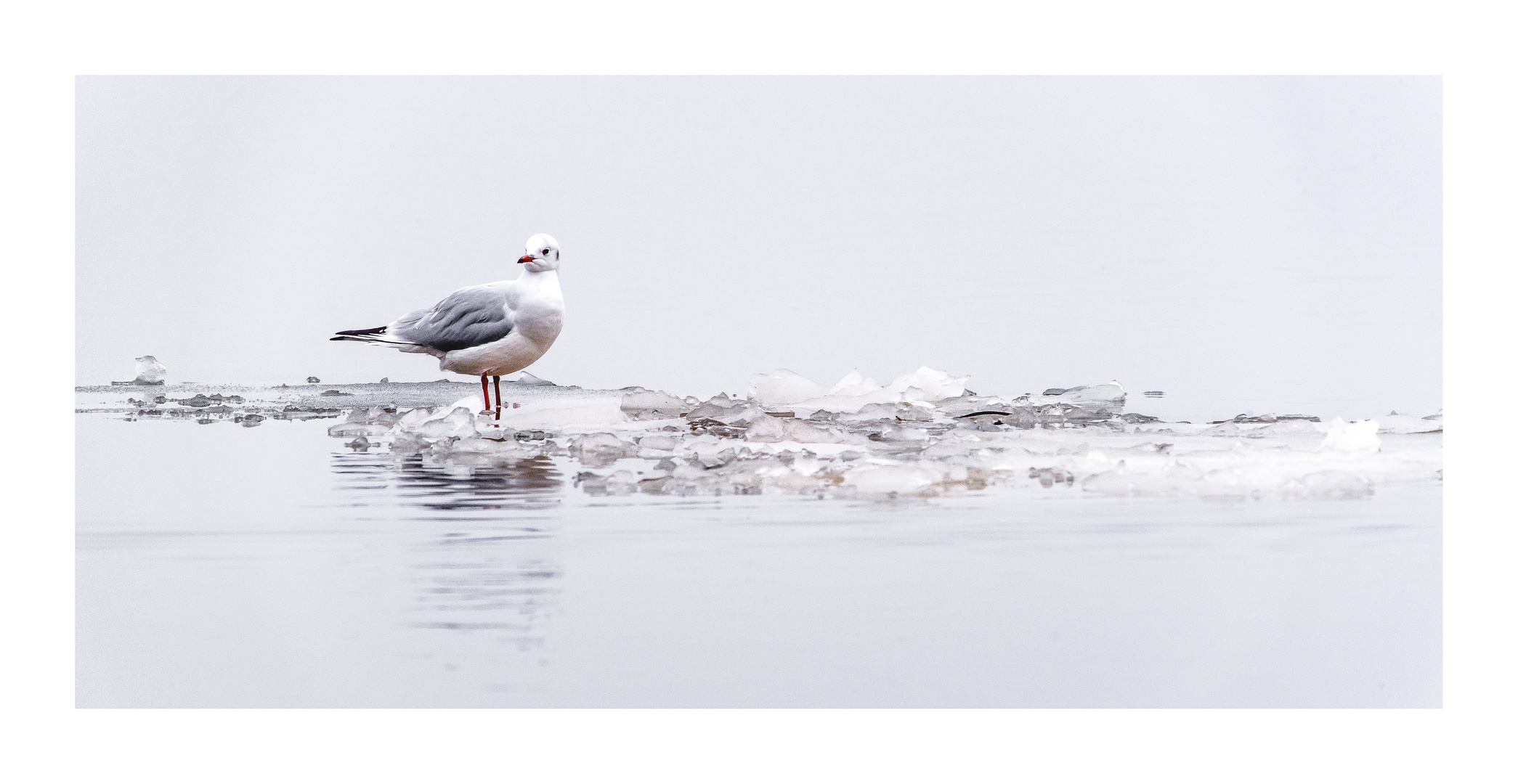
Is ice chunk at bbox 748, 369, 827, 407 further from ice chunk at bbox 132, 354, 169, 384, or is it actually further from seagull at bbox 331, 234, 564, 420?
ice chunk at bbox 132, 354, 169, 384

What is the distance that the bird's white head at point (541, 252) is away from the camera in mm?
6047

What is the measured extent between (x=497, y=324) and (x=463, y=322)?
0.18 m

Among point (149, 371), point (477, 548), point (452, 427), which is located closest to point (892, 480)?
point (477, 548)

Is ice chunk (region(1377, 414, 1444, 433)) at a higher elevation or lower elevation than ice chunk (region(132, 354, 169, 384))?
lower

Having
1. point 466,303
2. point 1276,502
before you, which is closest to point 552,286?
point 466,303

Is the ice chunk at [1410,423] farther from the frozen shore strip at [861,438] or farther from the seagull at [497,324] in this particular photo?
the seagull at [497,324]

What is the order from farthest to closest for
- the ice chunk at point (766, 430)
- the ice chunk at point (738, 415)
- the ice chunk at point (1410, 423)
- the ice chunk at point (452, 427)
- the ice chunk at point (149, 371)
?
the ice chunk at point (149, 371)
the ice chunk at point (738, 415)
the ice chunk at point (1410, 423)
the ice chunk at point (452, 427)
the ice chunk at point (766, 430)

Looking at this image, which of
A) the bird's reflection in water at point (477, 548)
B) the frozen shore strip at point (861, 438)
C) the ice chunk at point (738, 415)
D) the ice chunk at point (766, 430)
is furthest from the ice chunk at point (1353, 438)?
the bird's reflection in water at point (477, 548)

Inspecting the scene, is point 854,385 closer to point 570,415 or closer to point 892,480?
point 570,415

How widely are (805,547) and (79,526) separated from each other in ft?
7.34

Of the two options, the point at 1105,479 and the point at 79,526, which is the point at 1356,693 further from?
the point at 79,526

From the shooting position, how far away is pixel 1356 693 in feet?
10.5

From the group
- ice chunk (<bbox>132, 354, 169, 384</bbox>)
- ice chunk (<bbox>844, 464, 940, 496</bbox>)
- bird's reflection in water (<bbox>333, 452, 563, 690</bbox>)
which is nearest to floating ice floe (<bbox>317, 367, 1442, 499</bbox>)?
ice chunk (<bbox>844, 464, 940, 496</bbox>)

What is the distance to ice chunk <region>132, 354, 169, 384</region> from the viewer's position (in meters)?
7.71
